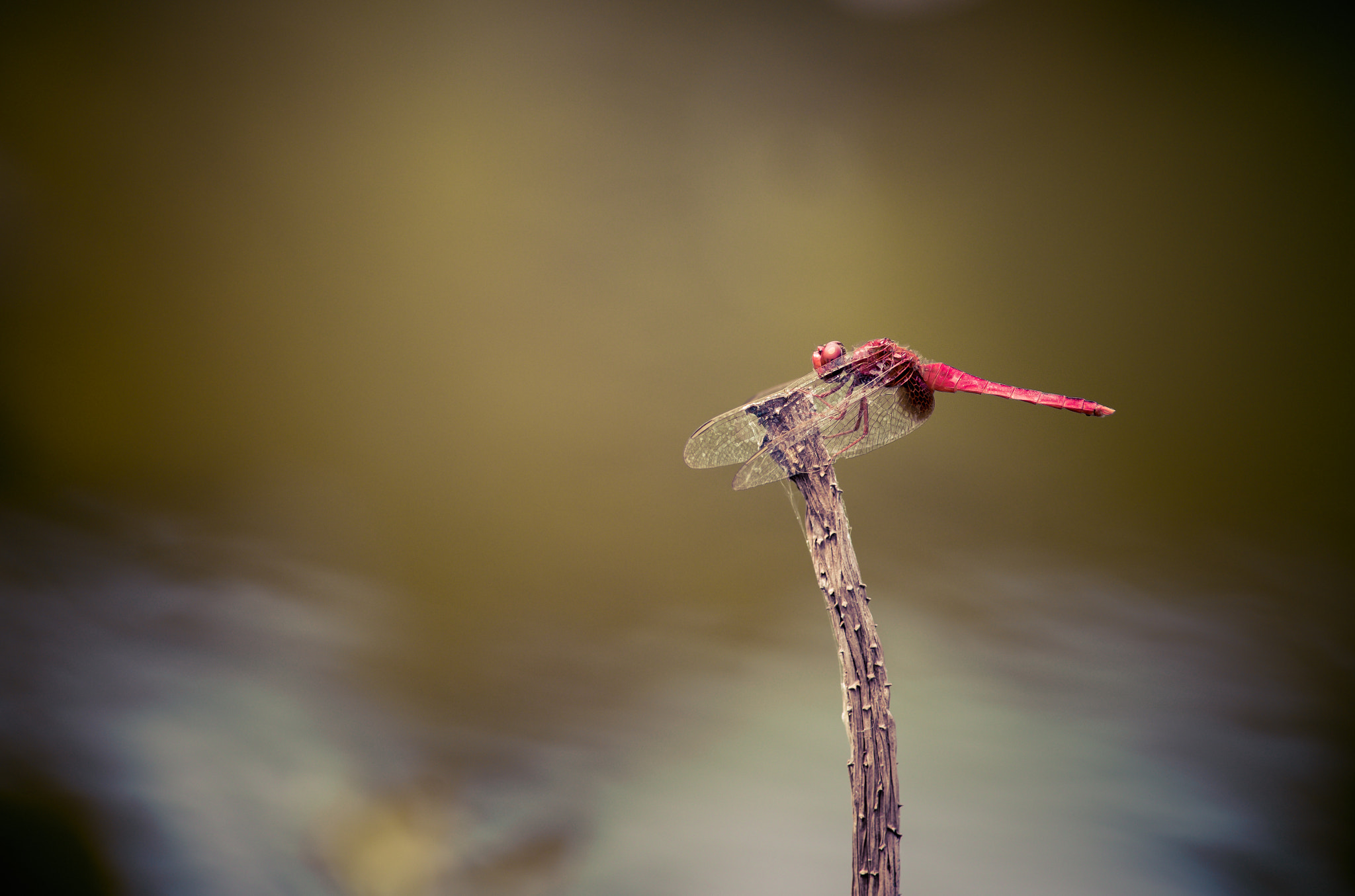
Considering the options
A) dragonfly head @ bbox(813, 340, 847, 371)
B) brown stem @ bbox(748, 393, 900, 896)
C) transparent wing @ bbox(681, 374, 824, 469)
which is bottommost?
brown stem @ bbox(748, 393, 900, 896)

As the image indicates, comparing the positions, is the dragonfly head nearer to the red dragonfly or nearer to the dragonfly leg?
the red dragonfly

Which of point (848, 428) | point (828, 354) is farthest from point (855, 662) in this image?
point (828, 354)

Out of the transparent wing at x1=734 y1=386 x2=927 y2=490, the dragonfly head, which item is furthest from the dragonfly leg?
the dragonfly head

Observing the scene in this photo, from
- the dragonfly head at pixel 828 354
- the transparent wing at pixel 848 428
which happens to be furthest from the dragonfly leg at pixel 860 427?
the dragonfly head at pixel 828 354

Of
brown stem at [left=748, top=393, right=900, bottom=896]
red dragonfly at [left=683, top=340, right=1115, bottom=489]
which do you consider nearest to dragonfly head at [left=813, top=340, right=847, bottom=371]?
red dragonfly at [left=683, top=340, right=1115, bottom=489]

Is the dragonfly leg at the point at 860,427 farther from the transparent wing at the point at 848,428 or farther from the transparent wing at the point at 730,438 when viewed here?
the transparent wing at the point at 730,438

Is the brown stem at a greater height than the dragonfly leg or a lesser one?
lesser

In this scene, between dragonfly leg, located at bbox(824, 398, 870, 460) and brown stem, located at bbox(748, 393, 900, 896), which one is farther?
dragonfly leg, located at bbox(824, 398, 870, 460)

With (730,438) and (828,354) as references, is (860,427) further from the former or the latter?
(730,438)

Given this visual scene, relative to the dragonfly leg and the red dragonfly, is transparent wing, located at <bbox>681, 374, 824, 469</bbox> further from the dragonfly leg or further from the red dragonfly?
the dragonfly leg
